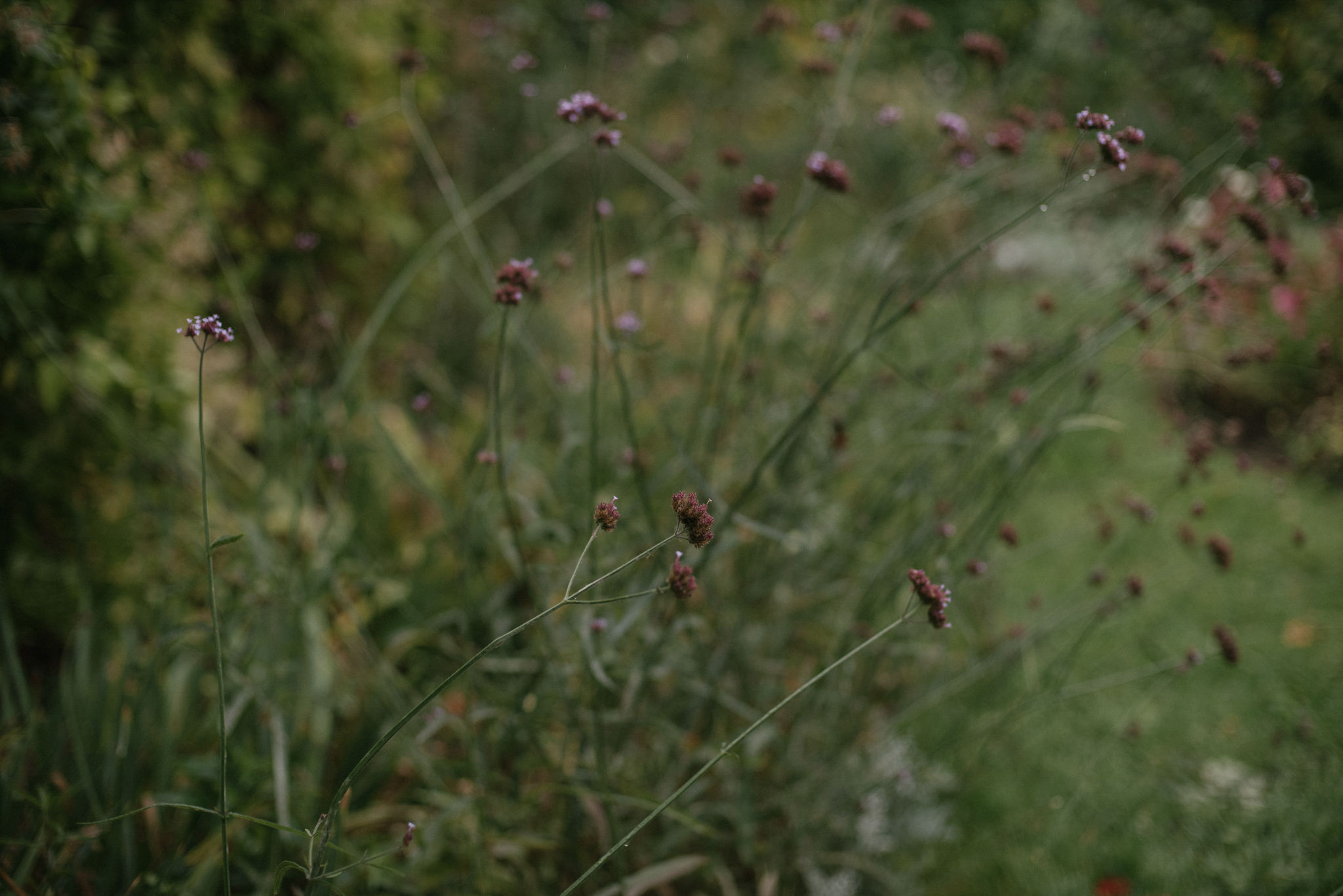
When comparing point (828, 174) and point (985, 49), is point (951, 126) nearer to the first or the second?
point (985, 49)

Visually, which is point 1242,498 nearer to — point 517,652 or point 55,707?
point 517,652

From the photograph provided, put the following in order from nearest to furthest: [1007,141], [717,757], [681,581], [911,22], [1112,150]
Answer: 1. [717,757]
2. [681,581]
3. [1112,150]
4. [1007,141]
5. [911,22]

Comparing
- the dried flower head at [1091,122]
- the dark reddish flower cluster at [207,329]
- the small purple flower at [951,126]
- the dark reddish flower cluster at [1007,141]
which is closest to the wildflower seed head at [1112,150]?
the dried flower head at [1091,122]

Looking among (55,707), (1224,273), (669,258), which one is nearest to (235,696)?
(55,707)

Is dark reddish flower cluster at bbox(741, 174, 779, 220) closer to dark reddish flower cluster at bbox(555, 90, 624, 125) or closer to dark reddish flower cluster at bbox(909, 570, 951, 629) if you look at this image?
dark reddish flower cluster at bbox(555, 90, 624, 125)

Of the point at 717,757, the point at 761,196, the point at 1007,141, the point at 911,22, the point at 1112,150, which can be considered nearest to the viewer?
the point at 717,757

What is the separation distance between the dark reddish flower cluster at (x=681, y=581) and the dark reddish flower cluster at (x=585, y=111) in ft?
2.59

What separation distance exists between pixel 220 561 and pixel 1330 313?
5996mm

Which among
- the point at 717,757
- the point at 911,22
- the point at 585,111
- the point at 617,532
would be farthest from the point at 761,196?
the point at 717,757

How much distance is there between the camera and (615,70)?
5.01m

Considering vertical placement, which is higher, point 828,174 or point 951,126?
point 951,126

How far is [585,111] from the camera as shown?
1.29 meters

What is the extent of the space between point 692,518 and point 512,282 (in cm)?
56

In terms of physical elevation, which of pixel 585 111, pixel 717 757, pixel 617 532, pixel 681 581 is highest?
pixel 585 111
